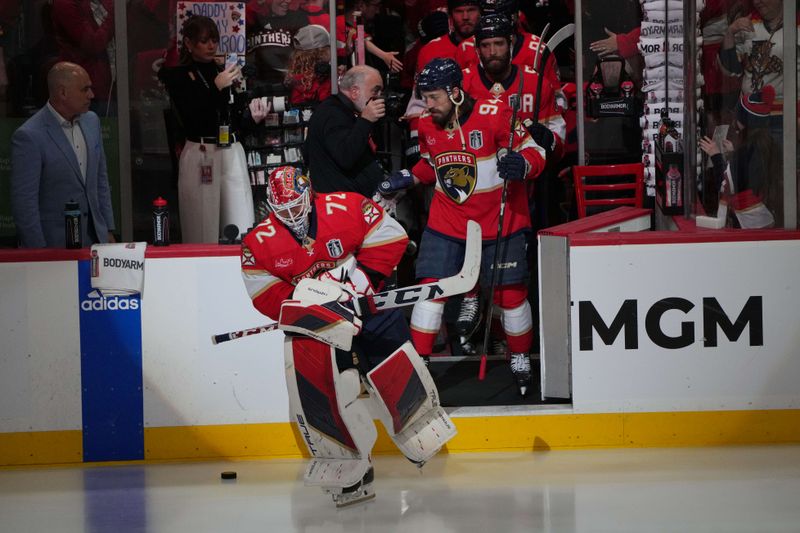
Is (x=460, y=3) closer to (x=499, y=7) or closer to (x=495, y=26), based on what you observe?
(x=499, y=7)

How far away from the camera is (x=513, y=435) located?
5.85 metres

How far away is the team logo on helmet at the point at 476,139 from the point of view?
6.32 meters

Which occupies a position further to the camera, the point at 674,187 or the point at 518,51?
the point at 674,187

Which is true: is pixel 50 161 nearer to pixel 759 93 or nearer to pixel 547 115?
pixel 547 115

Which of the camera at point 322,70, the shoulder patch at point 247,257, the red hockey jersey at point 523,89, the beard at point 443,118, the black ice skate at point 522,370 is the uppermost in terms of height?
the camera at point 322,70

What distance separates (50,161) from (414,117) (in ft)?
6.02

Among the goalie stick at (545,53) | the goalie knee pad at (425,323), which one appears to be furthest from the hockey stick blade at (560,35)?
the goalie knee pad at (425,323)

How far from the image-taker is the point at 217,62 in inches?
284

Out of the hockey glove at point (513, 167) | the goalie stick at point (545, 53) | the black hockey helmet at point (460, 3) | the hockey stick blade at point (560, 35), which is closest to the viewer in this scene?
the hockey glove at point (513, 167)

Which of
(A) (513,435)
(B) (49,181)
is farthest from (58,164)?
(A) (513,435)

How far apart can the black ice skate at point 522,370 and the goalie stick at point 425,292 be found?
119cm

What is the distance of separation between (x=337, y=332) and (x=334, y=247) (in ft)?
1.20

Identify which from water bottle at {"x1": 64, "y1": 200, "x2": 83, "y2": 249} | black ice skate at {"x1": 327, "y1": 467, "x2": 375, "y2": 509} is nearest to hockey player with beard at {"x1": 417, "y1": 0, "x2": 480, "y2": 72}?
water bottle at {"x1": 64, "y1": 200, "x2": 83, "y2": 249}

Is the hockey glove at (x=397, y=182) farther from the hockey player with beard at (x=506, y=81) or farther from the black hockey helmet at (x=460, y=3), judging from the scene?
the black hockey helmet at (x=460, y=3)
